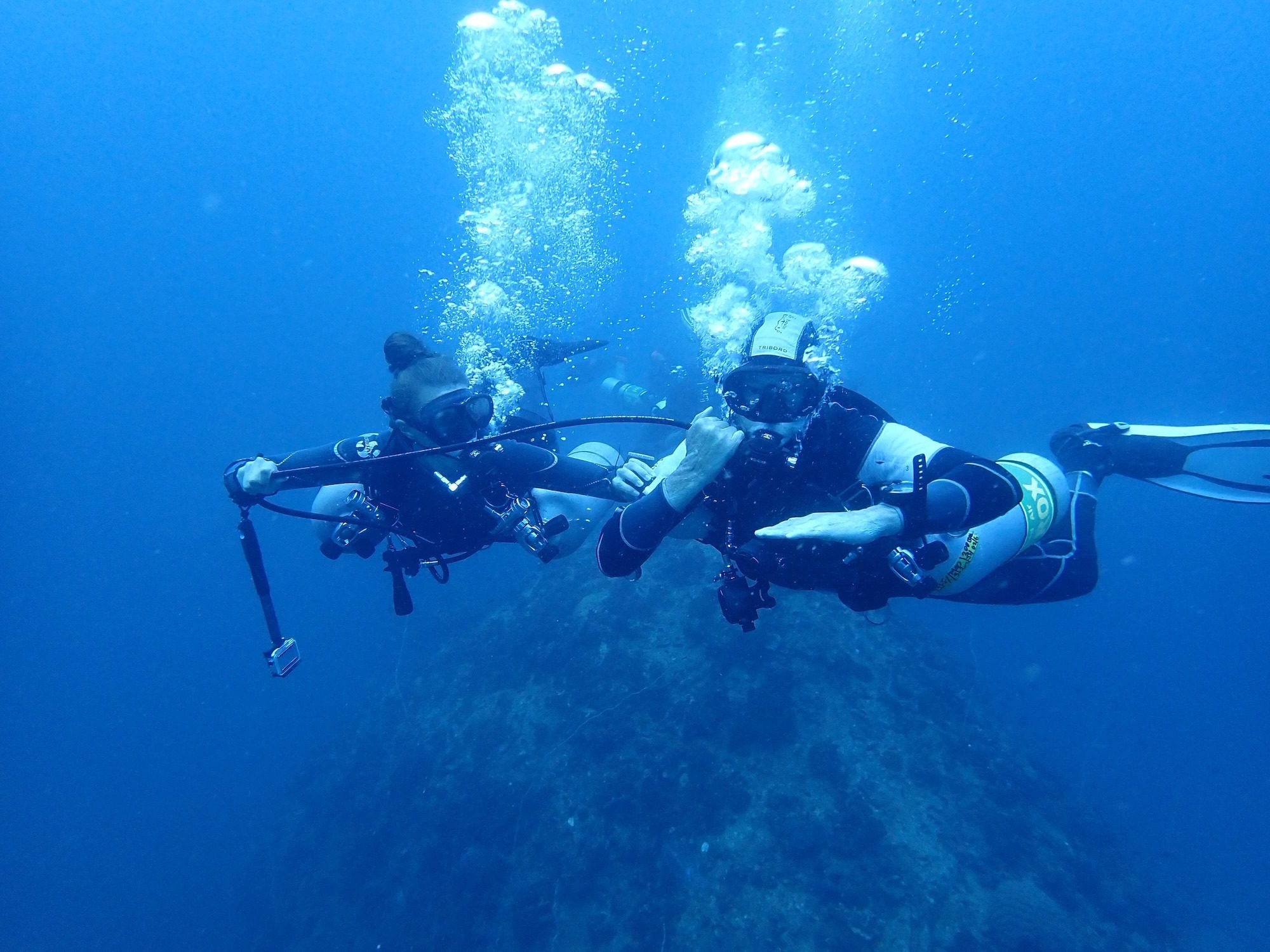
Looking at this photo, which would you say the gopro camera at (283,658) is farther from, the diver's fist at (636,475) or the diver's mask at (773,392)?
the diver's mask at (773,392)

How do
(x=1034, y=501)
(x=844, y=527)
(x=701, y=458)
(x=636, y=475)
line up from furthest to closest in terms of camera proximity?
(x=1034, y=501), (x=636, y=475), (x=701, y=458), (x=844, y=527)

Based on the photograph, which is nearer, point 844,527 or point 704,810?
point 844,527

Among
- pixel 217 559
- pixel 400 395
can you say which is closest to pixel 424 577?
pixel 400 395

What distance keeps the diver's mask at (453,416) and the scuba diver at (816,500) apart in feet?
4.67

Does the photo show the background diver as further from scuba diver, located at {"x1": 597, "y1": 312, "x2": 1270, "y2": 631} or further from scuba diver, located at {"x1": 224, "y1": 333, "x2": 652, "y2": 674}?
scuba diver, located at {"x1": 597, "y1": 312, "x2": 1270, "y2": 631}

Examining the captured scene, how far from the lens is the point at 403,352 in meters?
4.62

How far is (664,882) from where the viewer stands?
23.4ft

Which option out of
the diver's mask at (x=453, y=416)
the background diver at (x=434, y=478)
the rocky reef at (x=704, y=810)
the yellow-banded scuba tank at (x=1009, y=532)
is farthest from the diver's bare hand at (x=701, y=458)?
the rocky reef at (x=704, y=810)

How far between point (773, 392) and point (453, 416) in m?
2.41

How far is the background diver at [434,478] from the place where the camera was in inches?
163

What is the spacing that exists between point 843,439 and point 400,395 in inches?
128

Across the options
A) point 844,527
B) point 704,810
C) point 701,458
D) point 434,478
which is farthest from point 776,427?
point 704,810

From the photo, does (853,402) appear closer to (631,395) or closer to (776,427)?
(776,427)

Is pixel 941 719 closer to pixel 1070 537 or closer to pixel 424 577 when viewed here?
pixel 1070 537
